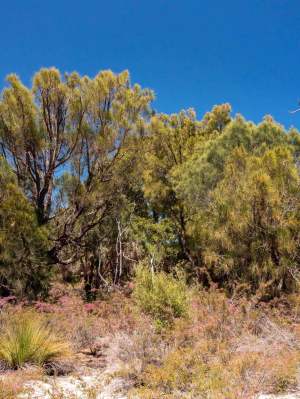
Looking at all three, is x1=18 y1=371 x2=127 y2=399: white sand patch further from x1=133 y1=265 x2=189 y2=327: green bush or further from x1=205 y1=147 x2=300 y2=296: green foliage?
x1=205 y1=147 x2=300 y2=296: green foliage

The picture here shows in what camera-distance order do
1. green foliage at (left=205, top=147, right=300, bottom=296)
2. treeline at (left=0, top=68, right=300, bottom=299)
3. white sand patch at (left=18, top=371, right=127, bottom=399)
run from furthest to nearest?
treeline at (left=0, top=68, right=300, bottom=299) → green foliage at (left=205, top=147, right=300, bottom=296) → white sand patch at (left=18, top=371, right=127, bottom=399)

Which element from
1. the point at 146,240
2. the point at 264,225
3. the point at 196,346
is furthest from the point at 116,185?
the point at 196,346

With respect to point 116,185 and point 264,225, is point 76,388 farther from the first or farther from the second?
point 116,185

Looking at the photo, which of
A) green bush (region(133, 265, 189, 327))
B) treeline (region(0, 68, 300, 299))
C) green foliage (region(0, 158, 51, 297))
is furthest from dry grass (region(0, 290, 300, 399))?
green foliage (region(0, 158, 51, 297))

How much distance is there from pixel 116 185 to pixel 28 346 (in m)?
6.35

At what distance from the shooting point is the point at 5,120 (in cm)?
919

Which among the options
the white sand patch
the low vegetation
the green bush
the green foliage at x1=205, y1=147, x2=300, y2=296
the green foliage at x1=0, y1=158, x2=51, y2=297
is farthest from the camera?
the green foliage at x1=0, y1=158, x2=51, y2=297

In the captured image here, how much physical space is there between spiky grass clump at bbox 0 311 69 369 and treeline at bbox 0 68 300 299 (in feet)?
11.4

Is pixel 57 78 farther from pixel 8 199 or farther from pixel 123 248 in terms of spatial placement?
pixel 123 248

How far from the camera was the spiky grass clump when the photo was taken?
4.66 metres

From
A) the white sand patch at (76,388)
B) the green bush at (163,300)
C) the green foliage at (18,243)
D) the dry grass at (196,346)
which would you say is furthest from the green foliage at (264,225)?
the green foliage at (18,243)

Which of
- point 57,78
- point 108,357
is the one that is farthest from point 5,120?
point 108,357

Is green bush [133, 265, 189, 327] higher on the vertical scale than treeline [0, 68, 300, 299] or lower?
lower

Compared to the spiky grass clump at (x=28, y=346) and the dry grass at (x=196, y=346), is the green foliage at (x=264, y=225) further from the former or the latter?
the spiky grass clump at (x=28, y=346)
